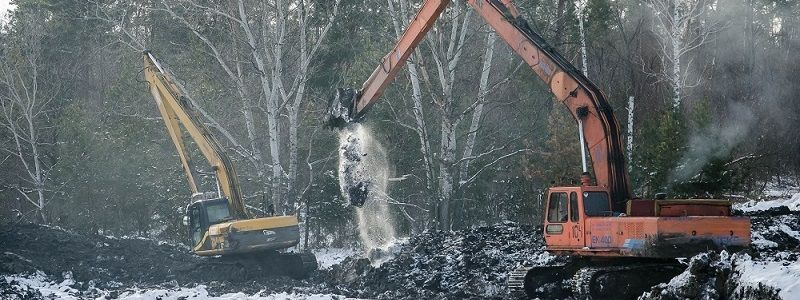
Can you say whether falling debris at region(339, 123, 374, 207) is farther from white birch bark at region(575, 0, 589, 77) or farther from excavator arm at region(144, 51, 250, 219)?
white birch bark at region(575, 0, 589, 77)

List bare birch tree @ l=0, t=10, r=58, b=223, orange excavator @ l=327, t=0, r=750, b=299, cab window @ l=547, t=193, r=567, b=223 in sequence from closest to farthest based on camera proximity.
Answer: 1. orange excavator @ l=327, t=0, r=750, b=299
2. cab window @ l=547, t=193, r=567, b=223
3. bare birch tree @ l=0, t=10, r=58, b=223

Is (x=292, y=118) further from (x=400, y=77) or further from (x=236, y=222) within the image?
(x=236, y=222)

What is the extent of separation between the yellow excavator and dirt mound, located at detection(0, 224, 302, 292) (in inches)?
22.5

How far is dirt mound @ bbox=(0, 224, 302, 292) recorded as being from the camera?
22094mm

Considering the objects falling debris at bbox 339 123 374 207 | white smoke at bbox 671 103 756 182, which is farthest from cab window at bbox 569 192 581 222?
white smoke at bbox 671 103 756 182

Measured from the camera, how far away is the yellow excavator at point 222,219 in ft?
73.3

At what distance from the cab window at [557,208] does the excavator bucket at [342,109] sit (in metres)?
6.44

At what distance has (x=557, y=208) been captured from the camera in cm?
1538

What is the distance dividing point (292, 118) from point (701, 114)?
1191 cm

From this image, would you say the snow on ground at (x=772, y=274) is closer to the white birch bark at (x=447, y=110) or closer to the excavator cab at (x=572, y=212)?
the excavator cab at (x=572, y=212)

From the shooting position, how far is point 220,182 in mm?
23984

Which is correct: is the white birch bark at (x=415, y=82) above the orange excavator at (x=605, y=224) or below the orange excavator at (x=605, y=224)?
above

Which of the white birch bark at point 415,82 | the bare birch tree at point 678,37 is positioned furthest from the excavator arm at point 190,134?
the bare birch tree at point 678,37

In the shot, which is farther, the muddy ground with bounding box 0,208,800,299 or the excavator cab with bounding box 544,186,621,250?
the muddy ground with bounding box 0,208,800,299
